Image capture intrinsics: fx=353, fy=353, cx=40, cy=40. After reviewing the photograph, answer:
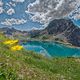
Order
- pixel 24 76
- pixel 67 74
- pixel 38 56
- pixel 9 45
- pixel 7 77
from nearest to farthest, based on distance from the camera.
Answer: pixel 7 77
pixel 24 76
pixel 67 74
pixel 9 45
pixel 38 56

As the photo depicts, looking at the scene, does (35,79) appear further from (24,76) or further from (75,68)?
(75,68)

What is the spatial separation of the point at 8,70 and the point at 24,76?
922 mm

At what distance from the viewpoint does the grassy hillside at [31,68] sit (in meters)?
16.2

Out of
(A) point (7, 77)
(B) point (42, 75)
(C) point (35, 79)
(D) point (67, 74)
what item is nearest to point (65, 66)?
(D) point (67, 74)

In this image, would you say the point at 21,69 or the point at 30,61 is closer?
the point at 21,69

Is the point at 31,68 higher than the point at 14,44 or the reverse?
the reverse

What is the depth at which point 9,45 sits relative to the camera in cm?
2448

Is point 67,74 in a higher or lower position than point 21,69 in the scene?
lower

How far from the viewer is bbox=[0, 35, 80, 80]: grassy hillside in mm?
16219

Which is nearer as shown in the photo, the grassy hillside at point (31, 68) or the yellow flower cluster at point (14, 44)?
the grassy hillside at point (31, 68)

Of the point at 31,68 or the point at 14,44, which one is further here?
the point at 14,44

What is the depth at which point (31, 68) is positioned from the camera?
19.1 metres

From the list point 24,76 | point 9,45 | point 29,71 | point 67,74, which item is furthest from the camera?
point 9,45

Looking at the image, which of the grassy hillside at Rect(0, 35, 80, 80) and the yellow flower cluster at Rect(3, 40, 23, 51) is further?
the yellow flower cluster at Rect(3, 40, 23, 51)
